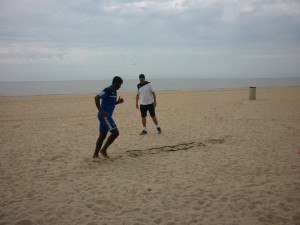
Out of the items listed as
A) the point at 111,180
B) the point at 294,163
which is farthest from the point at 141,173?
the point at 294,163

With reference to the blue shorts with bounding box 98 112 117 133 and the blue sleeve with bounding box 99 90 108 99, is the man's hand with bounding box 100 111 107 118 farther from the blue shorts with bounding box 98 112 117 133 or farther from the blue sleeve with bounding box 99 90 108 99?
the blue sleeve with bounding box 99 90 108 99

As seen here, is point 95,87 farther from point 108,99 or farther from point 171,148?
point 108,99

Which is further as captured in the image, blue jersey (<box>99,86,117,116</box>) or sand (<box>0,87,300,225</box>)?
blue jersey (<box>99,86,117,116</box>)

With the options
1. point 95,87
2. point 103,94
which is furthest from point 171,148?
point 95,87

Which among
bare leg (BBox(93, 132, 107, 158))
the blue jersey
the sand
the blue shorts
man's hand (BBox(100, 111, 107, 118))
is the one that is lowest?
the sand

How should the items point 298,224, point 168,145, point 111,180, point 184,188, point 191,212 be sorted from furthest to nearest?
point 168,145
point 111,180
point 184,188
point 191,212
point 298,224

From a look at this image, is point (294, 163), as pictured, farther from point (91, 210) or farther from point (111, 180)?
point (91, 210)

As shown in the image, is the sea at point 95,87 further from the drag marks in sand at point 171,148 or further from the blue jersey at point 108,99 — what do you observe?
the blue jersey at point 108,99

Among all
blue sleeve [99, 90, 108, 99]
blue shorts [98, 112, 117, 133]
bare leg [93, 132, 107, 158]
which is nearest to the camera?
blue sleeve [99, 90, 108, 99]

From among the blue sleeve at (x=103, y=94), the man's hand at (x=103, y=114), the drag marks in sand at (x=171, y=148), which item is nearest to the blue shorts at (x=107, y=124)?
the man's hand at (x=103, y=114)

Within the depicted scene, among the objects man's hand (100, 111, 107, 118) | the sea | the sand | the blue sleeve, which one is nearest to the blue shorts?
man's hand (100, 111, 107, 118)

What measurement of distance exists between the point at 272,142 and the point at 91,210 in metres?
5.25

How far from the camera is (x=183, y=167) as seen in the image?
5121mm

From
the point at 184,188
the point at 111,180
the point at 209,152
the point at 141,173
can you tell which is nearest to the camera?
the point at 184,188
